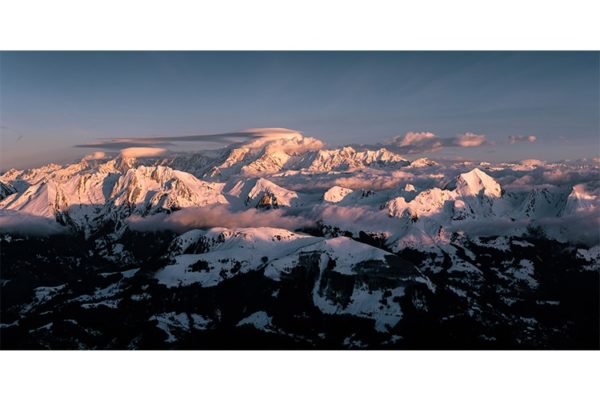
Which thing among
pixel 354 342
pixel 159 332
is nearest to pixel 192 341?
pixel 159 332

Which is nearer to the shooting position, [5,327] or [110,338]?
[110,338]

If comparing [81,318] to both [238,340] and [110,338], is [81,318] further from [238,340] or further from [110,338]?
Result: [238,340]

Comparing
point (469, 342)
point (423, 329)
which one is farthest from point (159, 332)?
point (469, 342)

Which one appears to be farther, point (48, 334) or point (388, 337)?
point (388, 337)

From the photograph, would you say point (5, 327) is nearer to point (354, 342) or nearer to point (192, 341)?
point (192, 341)

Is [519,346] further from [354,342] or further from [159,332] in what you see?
[159,332]

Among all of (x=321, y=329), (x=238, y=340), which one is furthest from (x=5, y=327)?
(x=321, y=329)

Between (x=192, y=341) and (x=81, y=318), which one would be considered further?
(x=81, y=318)
